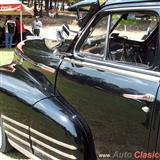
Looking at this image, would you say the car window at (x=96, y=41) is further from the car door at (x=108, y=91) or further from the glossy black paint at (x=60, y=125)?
the glossy black paint at (x=60, y=125)

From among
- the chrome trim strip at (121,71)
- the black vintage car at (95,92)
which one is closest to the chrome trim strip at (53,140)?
the black vintage car at (95,92)

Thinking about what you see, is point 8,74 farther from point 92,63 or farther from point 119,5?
point 119,5

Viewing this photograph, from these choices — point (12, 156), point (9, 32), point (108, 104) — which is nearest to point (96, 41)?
point (108, 104)

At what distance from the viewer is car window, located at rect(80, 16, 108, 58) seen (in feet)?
12.6

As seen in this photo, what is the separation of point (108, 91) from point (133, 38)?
81 centimetres

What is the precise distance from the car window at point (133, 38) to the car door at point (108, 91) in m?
0.04

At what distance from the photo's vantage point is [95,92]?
11.9ft

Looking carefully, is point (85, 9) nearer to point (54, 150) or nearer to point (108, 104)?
point (108, 104)

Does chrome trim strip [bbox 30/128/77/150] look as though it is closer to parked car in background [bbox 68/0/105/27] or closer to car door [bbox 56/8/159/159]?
car door [bbox 56/8/159/159]

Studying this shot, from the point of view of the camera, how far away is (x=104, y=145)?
3.65m

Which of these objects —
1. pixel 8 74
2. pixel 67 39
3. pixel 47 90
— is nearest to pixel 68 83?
pixel 47 90

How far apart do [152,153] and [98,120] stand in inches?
25.9

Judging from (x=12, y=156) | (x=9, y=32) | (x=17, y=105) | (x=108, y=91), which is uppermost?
(x=108, y=91)

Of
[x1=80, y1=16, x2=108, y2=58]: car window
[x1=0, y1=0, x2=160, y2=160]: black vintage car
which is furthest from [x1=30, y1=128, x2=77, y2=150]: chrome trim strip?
[x1=80, y1=16, x2=108, y2=58]: car window
